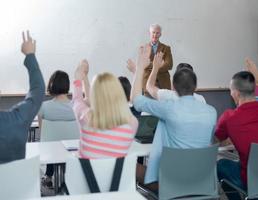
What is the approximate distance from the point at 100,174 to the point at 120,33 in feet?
15.2

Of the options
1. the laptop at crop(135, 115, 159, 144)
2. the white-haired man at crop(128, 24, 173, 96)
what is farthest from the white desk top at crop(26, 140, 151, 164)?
the white-haired man at crop(128, 24, 173, 96)

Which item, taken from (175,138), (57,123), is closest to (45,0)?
(57,123)

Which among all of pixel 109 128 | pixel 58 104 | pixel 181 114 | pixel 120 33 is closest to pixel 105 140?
pixel 109 128

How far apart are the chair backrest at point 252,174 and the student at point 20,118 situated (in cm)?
139

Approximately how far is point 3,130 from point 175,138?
1.17 meters

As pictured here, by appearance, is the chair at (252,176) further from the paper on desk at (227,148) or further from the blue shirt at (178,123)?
the paper on desk at (227,148)

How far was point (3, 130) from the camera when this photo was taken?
218 centimetres

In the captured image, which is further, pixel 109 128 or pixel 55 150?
pixel 55 150

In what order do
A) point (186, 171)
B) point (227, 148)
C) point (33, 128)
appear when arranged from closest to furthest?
point (186, 171) → point (227, 148) → point (33, 128)

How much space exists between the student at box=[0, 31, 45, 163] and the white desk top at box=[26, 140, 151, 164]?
11.8 inches

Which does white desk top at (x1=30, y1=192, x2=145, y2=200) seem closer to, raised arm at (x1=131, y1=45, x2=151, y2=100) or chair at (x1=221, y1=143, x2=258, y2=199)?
raised arm at (x1=131, y1=45, x2=151, y2=100)

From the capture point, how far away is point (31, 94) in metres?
2.31

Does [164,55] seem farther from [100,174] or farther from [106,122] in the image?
[100,174]

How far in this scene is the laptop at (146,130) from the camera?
3324 mm
